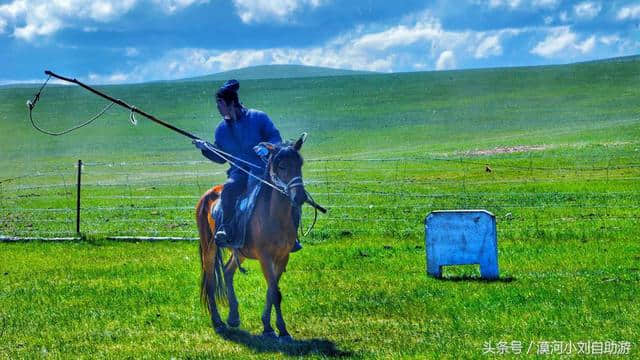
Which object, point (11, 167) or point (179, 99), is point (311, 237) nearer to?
point (11, 167)

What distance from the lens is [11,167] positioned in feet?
201

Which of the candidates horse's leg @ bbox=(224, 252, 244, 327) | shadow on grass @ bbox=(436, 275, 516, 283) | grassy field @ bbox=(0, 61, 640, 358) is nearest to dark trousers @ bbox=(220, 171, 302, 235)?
horse's leg @ bbox=(224, 252, 244, 327)

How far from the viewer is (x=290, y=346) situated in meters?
9.95

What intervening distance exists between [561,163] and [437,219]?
2705 centimetres

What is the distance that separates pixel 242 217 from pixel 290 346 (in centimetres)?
168

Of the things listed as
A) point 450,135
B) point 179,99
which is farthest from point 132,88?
point 450,135

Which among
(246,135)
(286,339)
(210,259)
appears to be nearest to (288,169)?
(246,135)

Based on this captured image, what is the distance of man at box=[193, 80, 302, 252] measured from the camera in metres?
10.9

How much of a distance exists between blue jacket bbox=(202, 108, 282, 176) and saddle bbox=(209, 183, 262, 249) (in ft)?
1.15

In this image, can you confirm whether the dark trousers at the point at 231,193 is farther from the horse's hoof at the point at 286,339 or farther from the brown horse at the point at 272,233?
the horse's hoof at the point at 286,339

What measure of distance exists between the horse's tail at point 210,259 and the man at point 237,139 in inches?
28.0

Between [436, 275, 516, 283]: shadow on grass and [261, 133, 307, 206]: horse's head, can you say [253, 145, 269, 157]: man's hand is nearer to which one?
[261, 133, 307, 206]: horse's head

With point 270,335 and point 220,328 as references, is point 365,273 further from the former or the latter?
point 270,335

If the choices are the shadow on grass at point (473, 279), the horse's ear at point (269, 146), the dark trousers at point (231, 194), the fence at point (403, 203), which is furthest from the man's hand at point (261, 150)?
the fence at point (403, 203)
